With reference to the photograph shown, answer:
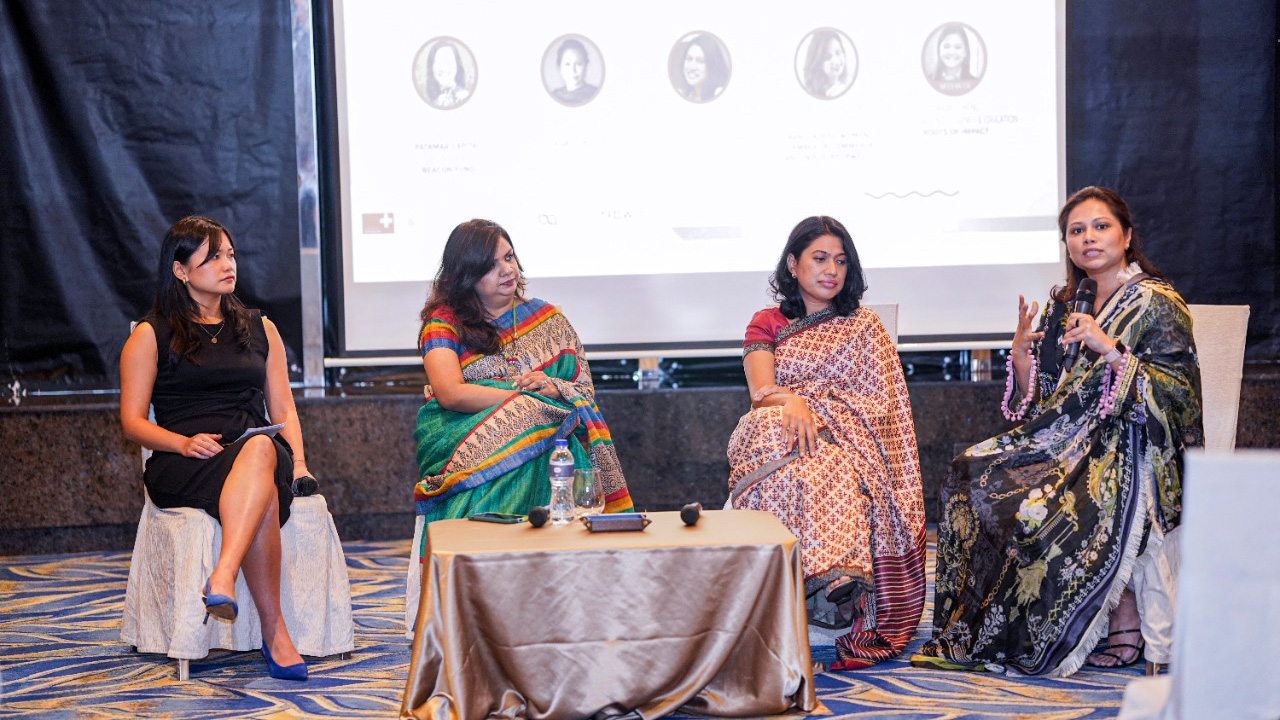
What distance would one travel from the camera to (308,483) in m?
3.14

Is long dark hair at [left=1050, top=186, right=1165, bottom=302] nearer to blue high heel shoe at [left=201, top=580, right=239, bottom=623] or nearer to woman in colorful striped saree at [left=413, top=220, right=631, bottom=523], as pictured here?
woman in colorful striped saree at [left=413, top=220, right=631, bottom=523]

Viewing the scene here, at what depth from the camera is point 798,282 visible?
3.52m

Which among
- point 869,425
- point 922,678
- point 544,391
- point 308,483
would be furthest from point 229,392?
point 922,678

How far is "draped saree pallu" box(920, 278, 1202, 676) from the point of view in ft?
9.32

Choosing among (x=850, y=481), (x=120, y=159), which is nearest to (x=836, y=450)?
(x=850, y=481)

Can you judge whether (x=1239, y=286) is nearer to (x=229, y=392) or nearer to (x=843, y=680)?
(x=843, y=680)

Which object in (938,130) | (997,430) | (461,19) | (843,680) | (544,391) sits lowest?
(843,680)

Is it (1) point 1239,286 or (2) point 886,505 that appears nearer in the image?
(2) point 886,505

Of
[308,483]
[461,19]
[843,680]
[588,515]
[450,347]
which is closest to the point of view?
[588,515]

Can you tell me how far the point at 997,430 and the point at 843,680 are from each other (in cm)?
217

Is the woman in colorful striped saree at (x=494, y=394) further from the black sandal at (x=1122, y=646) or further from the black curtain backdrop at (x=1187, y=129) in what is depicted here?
the black curtain backdrop at (x=1187, y=129)

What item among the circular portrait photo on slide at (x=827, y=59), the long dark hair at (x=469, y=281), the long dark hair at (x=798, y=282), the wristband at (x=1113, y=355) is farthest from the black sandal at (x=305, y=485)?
the circular portrait photo on slide at (x=827, y=59)

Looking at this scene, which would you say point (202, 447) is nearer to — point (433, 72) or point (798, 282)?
point (798, 282)

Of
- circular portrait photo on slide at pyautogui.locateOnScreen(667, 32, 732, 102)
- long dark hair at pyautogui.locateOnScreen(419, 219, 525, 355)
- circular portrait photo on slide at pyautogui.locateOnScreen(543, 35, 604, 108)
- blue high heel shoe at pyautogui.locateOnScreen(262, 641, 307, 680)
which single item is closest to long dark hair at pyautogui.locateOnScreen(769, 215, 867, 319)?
long dark hair at pyautogui.locateOnScreen(419, 219, 525, 355)
